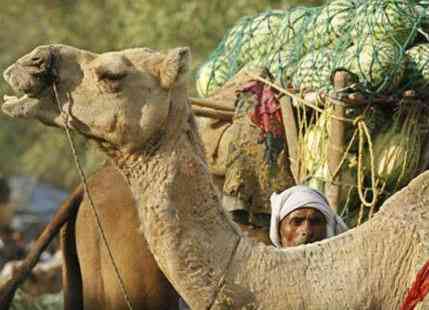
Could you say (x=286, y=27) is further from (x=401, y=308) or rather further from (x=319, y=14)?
(x=401, y=308)

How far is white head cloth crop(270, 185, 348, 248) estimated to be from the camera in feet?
22.4

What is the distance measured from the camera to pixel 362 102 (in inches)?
298

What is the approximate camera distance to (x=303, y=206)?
22.4 feet

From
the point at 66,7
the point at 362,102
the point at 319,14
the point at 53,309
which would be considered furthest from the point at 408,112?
the point at 66,7

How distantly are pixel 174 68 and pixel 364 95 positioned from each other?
8.26ft

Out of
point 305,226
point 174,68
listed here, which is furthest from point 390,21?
point 174,68

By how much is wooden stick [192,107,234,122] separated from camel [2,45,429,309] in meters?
3.08

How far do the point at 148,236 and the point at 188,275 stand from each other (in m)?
0.20

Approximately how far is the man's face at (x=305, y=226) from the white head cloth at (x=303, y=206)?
18 millimetres

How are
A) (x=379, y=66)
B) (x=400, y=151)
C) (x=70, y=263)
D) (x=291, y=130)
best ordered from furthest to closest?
(x=70, y=263)
(x=291, y=130)
(x=400, y=151)
(x=379, y=66)

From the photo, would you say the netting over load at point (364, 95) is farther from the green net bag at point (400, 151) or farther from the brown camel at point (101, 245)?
the brown camel at point (101, 245)

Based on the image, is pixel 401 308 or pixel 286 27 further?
pixel 286 27

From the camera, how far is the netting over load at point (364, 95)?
24.8 feet

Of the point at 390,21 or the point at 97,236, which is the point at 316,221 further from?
the point at 97,236
